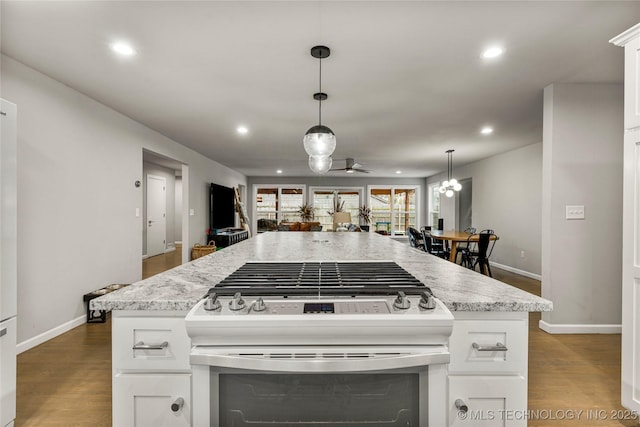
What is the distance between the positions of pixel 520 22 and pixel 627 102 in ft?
2.53

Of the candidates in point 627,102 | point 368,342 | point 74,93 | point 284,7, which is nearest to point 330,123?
point 284,7

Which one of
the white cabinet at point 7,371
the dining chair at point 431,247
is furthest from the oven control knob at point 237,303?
the dining chair at point 431,247

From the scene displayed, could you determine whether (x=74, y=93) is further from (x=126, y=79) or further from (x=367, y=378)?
(x=367, y=378)

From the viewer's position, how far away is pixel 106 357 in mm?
2518

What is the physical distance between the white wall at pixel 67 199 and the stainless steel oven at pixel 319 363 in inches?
103

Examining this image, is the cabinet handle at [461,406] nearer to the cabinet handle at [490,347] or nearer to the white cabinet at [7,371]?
the cabinet handle at [490,347]

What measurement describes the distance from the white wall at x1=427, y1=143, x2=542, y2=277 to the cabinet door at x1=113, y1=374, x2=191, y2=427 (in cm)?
589

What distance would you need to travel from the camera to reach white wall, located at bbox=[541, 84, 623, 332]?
3.04 m

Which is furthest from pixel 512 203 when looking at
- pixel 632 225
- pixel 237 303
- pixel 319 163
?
pixel 237 303

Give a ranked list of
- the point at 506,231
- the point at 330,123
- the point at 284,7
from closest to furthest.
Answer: the point at 284,7 < the point at 330,123 < the point at 506,231

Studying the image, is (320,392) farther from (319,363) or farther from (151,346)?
(151,346)

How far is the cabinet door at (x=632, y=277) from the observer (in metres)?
1.68

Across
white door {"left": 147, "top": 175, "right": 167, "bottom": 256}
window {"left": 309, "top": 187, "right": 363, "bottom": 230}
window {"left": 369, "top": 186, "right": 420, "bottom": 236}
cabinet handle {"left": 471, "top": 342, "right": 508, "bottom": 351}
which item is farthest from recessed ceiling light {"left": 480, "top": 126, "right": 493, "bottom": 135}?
white door {"left": 147, "top": 175, "right": 167, "bottom": 256}

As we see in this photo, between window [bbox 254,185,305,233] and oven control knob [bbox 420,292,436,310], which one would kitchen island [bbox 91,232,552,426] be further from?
window [bbox 254,185,305,233]
